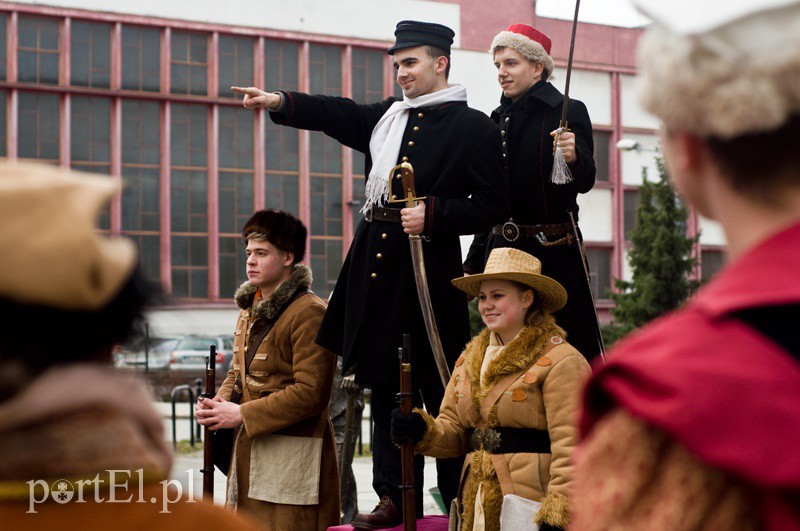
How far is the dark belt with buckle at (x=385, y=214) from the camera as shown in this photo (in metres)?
5.73

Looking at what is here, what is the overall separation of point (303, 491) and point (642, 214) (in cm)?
2226

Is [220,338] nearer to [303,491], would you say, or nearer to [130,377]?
[303,491]

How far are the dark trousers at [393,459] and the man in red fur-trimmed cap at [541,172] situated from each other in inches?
32.0

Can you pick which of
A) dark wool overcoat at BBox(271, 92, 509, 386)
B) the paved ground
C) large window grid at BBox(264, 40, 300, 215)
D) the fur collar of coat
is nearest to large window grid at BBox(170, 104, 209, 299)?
large window grid at BBox(264, 40, 300, 215)

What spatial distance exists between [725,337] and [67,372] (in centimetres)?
87

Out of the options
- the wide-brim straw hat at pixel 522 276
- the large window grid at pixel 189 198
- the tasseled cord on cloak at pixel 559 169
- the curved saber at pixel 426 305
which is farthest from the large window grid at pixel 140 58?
the wide-brim straw hat at pixel 522 276

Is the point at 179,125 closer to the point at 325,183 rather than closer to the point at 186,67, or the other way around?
the point at 186,67

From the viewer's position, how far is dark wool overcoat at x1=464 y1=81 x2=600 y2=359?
19.5 ft

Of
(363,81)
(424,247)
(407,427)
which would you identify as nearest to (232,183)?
(363,81)

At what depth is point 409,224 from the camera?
546cm

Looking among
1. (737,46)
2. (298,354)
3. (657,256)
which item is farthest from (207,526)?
(657,256)

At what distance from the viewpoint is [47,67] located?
29.9 meters

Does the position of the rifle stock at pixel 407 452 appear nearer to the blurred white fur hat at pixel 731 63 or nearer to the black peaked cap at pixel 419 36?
the black peaked cap at pixel 419 36

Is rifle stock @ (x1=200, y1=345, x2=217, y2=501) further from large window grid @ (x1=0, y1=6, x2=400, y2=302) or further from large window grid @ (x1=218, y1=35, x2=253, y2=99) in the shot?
large window grid @ (x1=218, y1=35, x2=253, y2=99)
